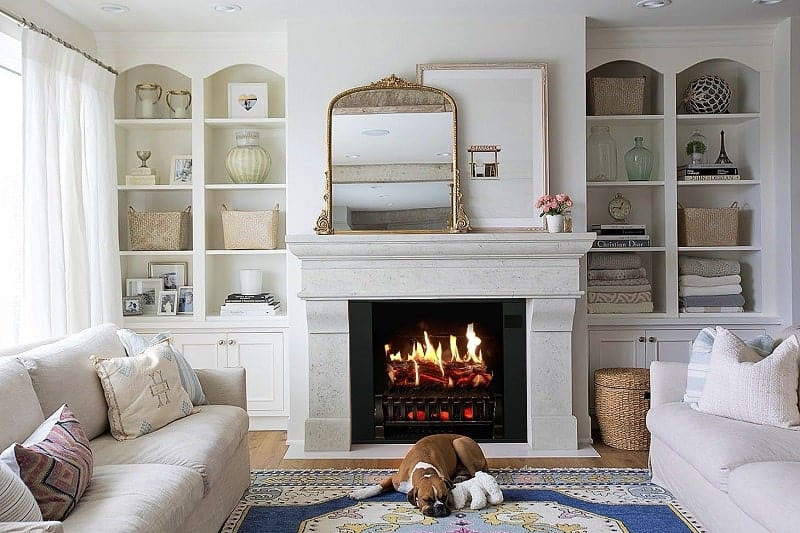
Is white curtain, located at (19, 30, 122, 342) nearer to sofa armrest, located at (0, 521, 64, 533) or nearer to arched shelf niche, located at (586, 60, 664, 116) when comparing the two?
sofa armrest, located at (0, 521, 64, 533)

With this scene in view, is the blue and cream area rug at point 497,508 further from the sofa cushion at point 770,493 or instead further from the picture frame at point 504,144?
the picture frame at point 504,144

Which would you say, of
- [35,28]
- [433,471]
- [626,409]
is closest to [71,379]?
[433,471]

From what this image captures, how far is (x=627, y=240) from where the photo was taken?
513 centimetres

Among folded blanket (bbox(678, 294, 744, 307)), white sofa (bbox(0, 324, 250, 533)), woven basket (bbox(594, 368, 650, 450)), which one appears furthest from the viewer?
folded blanket (bbox(678, 294, 744, 307))

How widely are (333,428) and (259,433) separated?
68 cm

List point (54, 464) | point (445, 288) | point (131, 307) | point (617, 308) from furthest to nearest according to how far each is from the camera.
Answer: point (131, 307), point (617, 308), point (445, 288), point (54, 464)

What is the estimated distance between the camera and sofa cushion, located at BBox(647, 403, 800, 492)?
118 inches

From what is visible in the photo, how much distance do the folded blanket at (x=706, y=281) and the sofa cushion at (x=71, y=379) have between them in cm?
352

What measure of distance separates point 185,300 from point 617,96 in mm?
3109

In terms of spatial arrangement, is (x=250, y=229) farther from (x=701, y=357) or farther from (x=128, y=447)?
(x=701, y=357)

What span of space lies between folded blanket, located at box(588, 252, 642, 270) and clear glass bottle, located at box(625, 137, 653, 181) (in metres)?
0.52

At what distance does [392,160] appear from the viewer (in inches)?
186

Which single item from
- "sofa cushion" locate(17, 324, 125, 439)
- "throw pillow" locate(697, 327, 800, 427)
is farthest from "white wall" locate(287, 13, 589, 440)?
"sofa cushion" locate(17, 324, 125, 439)

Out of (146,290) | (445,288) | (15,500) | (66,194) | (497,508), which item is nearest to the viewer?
(15,500)
